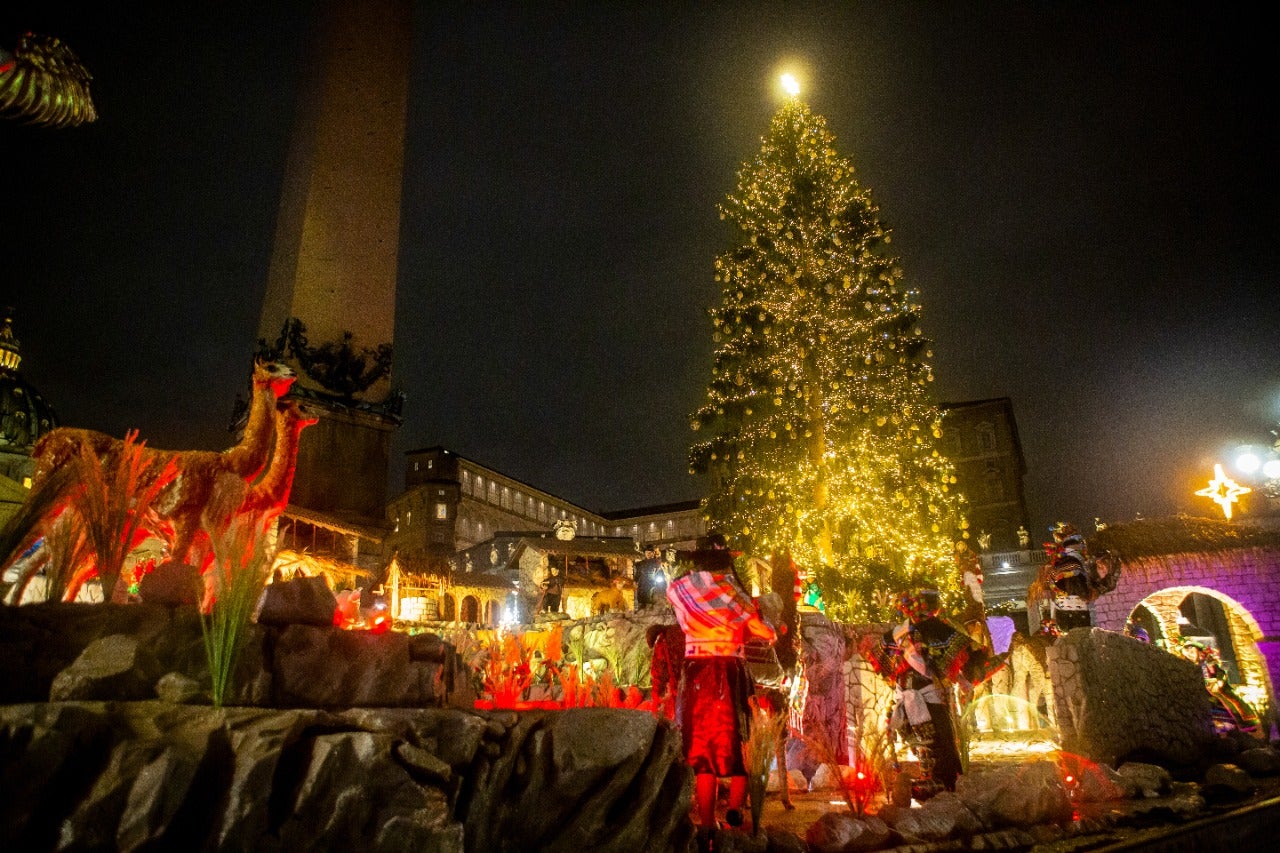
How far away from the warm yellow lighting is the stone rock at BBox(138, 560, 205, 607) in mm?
24402

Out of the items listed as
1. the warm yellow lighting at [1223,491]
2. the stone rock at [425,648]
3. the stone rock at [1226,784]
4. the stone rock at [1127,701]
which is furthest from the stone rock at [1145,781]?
the warm yellow lighting at [1223,491]

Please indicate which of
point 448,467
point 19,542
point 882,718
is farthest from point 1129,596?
point 448,467

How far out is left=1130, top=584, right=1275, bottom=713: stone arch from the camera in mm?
12516

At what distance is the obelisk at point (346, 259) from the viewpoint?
21891mm

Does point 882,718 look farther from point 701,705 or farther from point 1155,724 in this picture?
point 701,705

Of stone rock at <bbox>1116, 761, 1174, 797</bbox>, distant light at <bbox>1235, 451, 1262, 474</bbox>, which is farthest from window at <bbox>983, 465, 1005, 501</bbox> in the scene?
stone rock at <bbox>1116, 761, 1174, 797</bbox>

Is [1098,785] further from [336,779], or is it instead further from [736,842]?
[336,779]

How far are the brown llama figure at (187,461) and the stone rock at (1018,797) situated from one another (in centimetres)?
755

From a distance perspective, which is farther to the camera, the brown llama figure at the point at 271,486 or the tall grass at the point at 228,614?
the brown llama figure at the point at 271,486

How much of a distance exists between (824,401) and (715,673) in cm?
1355

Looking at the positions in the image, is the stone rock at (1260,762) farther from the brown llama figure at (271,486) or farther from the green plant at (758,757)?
the brown llama figure at (271,486)

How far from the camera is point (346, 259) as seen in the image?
22469 mm

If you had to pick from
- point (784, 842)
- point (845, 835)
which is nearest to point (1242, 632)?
point (845, 835)

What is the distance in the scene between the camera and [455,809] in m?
3.69
